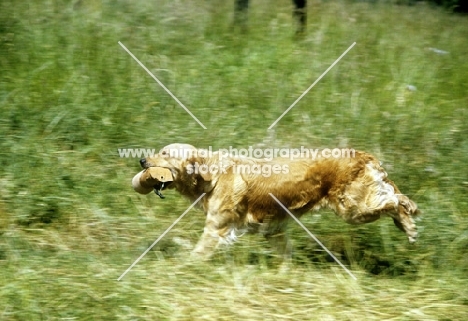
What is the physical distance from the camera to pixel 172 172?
5852 mm

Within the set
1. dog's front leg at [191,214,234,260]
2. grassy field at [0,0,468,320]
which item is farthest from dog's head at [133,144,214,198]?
grassy field at [0,0,468,320]

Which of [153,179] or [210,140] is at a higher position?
[153,179]

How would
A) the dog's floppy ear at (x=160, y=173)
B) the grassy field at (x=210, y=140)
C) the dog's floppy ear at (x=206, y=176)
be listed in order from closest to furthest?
the grassy field at (x=210, y=140)
the dog's floppy ear at (x=160, y=173)
the dog's floppy ear at (x=206, y=176)

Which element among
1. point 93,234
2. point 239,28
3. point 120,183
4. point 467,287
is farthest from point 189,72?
point 467,287

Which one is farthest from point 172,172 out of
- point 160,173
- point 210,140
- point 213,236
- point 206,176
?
point 210,140

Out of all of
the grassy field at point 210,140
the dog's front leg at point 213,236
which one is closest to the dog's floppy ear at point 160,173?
the dog's front leg at point 213,236

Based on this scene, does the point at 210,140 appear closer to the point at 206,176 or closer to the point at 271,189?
the point at 206,176

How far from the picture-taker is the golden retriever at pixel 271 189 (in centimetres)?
588

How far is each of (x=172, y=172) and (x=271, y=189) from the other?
0.85 meters

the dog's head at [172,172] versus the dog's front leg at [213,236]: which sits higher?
the dog's head at [172,172]

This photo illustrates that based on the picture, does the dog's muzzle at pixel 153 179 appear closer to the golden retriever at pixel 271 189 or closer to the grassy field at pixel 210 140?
the golden retriever at pixel 271 189

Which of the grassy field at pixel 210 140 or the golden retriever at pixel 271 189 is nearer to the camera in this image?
the grassy field at pixel 210 140

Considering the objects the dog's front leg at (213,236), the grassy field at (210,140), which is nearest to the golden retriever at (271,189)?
the dog's front leg at (213,236)

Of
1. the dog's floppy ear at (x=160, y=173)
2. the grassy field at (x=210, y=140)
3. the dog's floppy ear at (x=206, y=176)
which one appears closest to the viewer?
the grassy field at (x=210, y=140)
